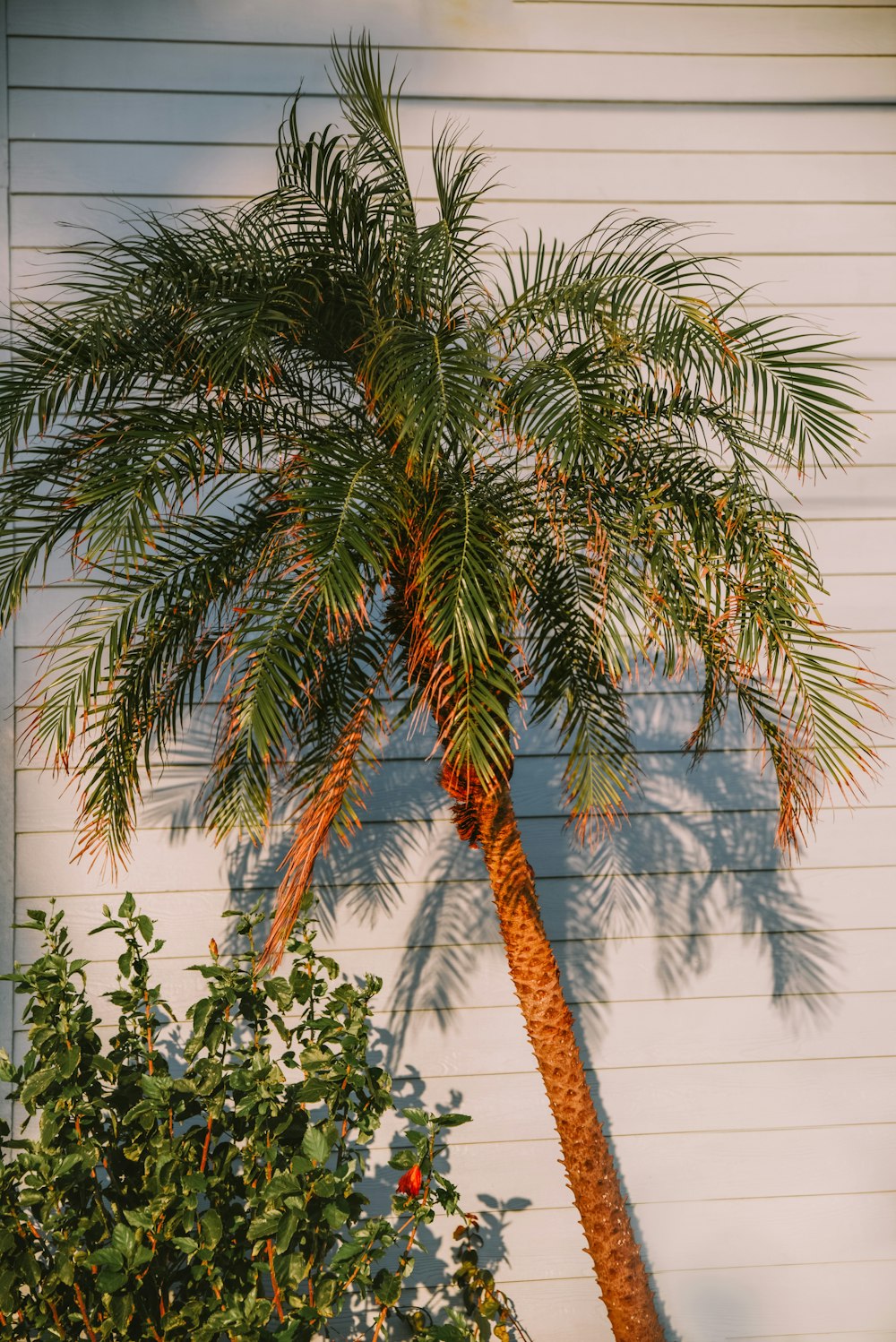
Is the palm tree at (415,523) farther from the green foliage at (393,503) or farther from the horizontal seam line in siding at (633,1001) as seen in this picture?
the horizontal seam line in siding at (633,1001)

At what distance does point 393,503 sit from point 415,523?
69mm

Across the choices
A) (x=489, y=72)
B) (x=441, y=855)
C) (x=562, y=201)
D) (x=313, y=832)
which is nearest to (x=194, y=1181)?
(x=313, y=832)

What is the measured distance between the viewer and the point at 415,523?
1.91 metres

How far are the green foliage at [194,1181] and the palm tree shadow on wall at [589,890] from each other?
65 cm

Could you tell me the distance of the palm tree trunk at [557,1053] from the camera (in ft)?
6.97

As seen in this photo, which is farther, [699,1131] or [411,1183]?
[699,1131]

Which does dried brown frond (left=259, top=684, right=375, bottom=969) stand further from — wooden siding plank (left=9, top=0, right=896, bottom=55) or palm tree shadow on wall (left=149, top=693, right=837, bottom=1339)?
wooden siding plank (left=9, top=0, right=896, bottom=55)

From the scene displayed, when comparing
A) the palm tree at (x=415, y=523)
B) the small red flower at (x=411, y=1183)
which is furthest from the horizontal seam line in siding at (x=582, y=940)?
the small red flower at (x=411, y=1183)

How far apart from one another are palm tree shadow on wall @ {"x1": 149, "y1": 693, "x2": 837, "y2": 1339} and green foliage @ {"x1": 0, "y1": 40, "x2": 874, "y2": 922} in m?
0.58

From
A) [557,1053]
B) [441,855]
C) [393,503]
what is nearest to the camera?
[393,503]

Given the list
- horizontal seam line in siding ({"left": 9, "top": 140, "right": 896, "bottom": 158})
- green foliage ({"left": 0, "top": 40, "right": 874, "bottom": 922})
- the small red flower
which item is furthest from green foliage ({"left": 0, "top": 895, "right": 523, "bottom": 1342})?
horizontal seam line in siding ({"left": 9, "top": 140, "right": 896, "bottom": 158})

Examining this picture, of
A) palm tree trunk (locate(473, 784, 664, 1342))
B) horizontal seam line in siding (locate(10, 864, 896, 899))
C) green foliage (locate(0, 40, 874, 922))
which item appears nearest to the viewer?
green foliage (locate(0, 40, 874, 922))

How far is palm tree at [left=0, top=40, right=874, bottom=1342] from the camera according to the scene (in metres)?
1.83

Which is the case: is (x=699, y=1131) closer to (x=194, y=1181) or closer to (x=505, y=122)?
(x=194, y=1181)
